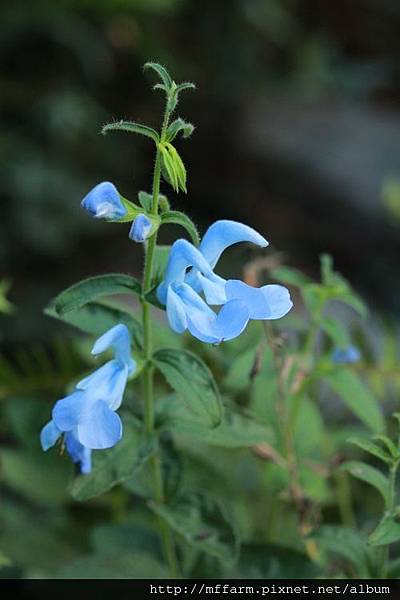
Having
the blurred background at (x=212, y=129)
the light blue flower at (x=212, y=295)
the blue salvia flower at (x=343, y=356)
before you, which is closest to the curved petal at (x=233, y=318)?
the light blue flower at (x=212, y=295)

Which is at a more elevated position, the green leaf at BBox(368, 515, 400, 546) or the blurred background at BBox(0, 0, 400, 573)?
the blurred background at BBox(0, 0, 400, 573)

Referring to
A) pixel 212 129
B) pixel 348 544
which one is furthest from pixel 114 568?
pixel 212 129

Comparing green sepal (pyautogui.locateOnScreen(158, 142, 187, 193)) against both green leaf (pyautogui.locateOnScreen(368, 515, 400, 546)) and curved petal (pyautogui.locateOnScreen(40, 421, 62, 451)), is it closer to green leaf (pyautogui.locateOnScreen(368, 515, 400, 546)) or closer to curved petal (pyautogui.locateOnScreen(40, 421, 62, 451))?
curved petal (pyautogui.locateOnScreen(40, 421, 62, 451))

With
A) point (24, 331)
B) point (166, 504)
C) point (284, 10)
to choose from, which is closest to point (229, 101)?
point (284, 10)

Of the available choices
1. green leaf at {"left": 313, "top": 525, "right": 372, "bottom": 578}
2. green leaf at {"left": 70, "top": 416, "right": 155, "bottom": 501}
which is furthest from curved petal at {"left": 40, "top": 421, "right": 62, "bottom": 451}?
green leaf at {"left": 313, "top": 525, "right": 372, "bottom": 578}

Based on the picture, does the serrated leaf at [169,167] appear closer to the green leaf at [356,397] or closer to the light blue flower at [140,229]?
the light blue flower at [140,229]

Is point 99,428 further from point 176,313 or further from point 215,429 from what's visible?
point 215,429
